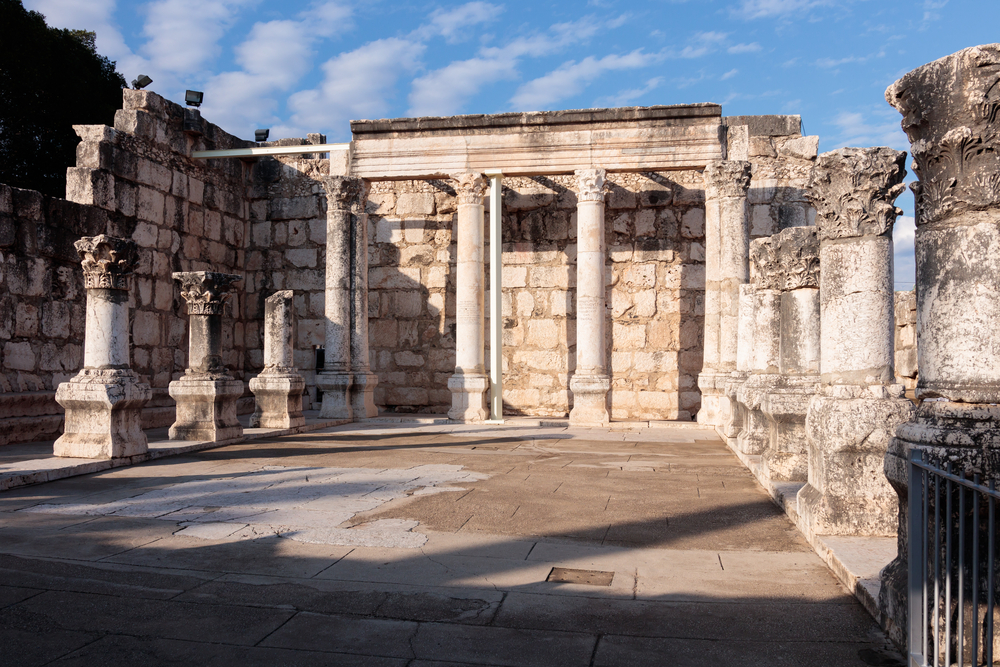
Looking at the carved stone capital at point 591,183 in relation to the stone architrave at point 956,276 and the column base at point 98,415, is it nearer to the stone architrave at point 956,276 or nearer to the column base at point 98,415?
the column base at point 98,415

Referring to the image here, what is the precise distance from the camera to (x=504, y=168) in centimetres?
1395

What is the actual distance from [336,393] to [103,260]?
6089 millimetres

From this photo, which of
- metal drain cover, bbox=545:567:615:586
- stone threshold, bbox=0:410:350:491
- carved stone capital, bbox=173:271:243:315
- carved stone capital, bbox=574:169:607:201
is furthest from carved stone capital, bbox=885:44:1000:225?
carved stone capital, bbox=574:169:607:201

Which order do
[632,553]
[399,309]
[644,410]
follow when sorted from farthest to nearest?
[399,309]
[644,410]
[632,553]

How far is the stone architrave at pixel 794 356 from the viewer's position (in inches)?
280

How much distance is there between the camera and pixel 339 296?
567 inches

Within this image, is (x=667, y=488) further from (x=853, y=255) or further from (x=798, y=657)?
(x=798, y=657)

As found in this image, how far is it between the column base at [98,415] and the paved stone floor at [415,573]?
1.75 feet

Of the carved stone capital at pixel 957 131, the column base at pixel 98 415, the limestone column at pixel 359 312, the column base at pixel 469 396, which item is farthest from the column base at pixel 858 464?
the limestone column at pixel 359 312

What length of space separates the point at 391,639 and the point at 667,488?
167 inches

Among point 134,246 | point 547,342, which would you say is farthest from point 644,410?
point 134,246

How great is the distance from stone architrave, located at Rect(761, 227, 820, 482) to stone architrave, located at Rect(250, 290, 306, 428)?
25.4ft

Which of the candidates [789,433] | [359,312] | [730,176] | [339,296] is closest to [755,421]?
[789,433]

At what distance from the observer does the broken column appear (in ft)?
16.5
